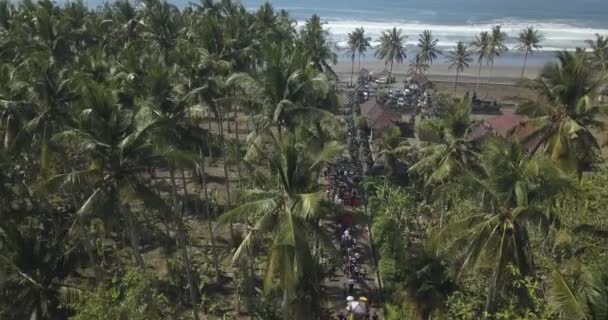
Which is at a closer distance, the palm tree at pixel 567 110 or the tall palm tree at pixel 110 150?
the tall palm tree at pixel 110 150

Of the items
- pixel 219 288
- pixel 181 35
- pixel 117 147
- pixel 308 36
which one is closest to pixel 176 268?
pixel 219 288

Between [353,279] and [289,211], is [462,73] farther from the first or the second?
[289,211]

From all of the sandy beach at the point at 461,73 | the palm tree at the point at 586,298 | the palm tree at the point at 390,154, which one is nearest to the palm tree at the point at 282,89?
the palm tree at the point at 586,298

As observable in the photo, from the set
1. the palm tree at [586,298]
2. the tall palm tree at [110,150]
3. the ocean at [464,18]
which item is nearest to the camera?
the palm tree at [586,298]

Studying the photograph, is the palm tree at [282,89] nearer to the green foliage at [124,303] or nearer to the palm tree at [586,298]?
the green foliage at [124,303]

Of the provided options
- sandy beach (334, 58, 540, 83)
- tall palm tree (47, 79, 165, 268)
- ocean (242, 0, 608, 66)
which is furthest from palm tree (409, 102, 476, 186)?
ocean (242, 0, 608, 66)
